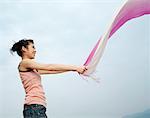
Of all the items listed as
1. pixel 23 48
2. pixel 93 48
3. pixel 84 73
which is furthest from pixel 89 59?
pixel 23 48

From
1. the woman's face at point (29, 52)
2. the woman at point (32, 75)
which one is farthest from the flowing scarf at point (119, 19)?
the woman's face at point (29, 52)

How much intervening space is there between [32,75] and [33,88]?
Answer: 0.06 meters

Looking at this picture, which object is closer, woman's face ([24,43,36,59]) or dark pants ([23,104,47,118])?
dark pants ([23,104,47,118])

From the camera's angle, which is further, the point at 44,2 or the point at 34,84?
the point at 44,2

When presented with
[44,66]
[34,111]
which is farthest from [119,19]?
[34,111]

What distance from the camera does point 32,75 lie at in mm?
1540

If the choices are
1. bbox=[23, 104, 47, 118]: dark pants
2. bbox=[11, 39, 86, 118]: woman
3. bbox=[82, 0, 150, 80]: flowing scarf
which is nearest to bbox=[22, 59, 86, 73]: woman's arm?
bbox=[11, 39, 86, 118]: woman

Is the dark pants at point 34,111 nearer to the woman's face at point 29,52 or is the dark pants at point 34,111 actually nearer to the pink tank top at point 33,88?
the pink tank top at point 33,88

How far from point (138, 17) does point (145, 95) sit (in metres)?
0.44

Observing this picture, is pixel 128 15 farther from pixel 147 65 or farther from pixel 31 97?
pixel 31 97

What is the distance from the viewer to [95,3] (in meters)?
1.91

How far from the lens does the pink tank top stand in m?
1.49

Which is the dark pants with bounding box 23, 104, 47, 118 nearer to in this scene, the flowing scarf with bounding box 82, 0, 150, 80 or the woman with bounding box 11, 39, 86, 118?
the woman with bounding box 11, 39, 86, 118

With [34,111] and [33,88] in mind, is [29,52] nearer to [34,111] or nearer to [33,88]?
[33,88]
